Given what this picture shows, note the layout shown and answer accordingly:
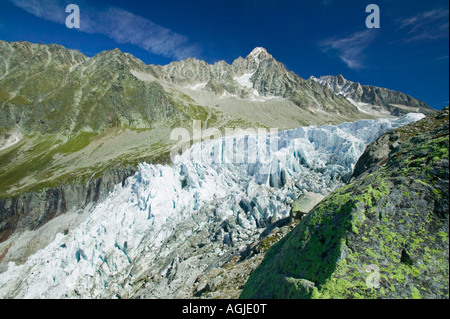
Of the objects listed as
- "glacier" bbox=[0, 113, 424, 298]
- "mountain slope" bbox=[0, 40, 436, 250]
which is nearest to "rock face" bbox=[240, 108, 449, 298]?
"glacier" bbox=[0, 113, 424, 298]

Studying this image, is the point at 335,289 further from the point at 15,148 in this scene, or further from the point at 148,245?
the point at 15,148

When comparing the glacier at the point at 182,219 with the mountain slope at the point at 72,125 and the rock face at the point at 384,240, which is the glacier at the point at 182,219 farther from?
the mountain slope at the point at 72,125

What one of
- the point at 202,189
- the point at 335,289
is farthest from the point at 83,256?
the point at 335,289

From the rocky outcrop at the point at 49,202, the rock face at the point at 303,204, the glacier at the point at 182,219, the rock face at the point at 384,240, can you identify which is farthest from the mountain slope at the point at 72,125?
the rock face at the point at 384,240

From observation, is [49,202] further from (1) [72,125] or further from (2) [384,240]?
(1) [72,125]

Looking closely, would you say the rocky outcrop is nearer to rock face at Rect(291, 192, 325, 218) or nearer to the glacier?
the glacier

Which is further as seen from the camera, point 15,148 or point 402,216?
point 15,148
